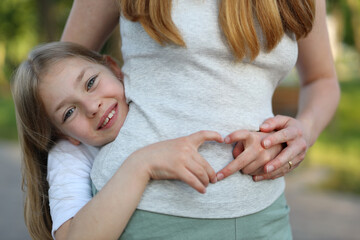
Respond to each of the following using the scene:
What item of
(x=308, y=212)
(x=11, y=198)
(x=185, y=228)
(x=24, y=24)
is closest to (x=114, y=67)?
(x=185, y=228)

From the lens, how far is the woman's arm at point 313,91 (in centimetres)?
150

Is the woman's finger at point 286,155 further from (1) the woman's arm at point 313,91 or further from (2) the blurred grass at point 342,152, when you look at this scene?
(2) the blurred grass at point 342,152

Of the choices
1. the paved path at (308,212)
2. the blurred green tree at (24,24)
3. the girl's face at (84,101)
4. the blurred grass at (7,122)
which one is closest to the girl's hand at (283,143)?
the girl's face at (84,101)

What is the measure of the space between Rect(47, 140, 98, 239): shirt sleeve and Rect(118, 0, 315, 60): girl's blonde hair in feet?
1.55

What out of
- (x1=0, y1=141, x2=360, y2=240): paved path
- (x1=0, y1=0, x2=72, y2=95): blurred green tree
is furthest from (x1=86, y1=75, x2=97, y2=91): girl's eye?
(x1=0, y1=0, x2=72, y2=95): blurred green tree

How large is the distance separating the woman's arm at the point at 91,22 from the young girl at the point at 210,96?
21cm

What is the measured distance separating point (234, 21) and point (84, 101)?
522 mm

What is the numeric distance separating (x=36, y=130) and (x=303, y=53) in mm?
997

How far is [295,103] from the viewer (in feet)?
28.8

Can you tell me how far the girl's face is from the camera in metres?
1.48

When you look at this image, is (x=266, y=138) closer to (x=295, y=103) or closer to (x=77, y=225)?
(x=77, y=225)

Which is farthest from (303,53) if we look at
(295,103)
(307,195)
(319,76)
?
(295,103)

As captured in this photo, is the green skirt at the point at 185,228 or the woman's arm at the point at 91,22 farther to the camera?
the woman's arm at the point at 91,22

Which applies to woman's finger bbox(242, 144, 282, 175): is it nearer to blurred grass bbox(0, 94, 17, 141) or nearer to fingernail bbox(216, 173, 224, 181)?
fingernail bbox(216, 173, 224, 181)
